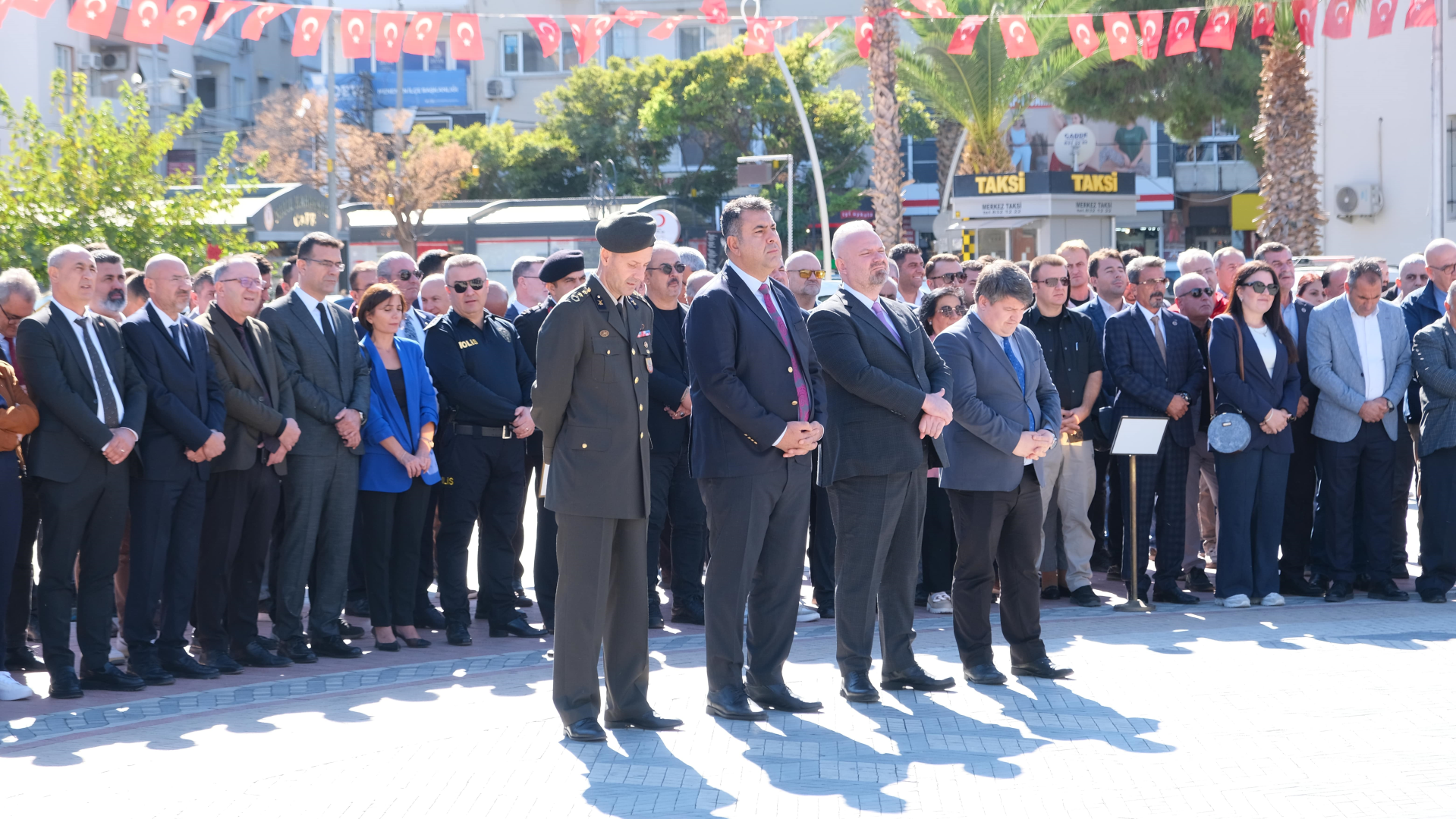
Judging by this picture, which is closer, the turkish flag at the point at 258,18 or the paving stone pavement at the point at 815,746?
the paving stone pavement at the point at 815,746

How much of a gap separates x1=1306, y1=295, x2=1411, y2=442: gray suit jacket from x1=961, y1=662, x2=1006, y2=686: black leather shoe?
3.69 m

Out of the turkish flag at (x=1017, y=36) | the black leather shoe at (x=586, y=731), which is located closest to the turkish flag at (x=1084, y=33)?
the turkish flag at (x=1017, y=36)

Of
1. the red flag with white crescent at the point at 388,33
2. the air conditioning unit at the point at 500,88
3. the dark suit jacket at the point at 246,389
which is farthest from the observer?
the air conditioning unit at the point at 500,88

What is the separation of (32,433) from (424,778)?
2966mm

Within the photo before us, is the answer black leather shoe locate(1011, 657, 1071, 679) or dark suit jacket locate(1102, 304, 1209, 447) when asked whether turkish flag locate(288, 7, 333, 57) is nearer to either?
dark suit jacket locate(1102, 304, 1209, 447)

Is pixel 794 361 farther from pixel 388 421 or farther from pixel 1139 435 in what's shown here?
pixel 1139 435

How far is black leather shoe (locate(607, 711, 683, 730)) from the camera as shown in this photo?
21.2 ft

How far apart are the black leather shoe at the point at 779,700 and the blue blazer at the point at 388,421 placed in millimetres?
2655

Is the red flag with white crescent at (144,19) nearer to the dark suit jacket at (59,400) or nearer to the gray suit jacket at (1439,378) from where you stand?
the dark suit jacket at (59,400)

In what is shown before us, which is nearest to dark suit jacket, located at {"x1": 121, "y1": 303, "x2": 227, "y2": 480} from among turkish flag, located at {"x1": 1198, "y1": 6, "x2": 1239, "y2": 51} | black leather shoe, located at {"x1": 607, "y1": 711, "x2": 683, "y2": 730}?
black leather shoe, located at {"x1": 607, "y1": 711, "x2": 683, "y2": 730}

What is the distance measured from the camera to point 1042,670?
7.39 m

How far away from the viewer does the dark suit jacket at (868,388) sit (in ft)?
22.3

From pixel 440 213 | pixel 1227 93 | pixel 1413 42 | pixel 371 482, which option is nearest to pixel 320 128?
pixel 440 213

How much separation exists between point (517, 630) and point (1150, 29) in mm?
12624
